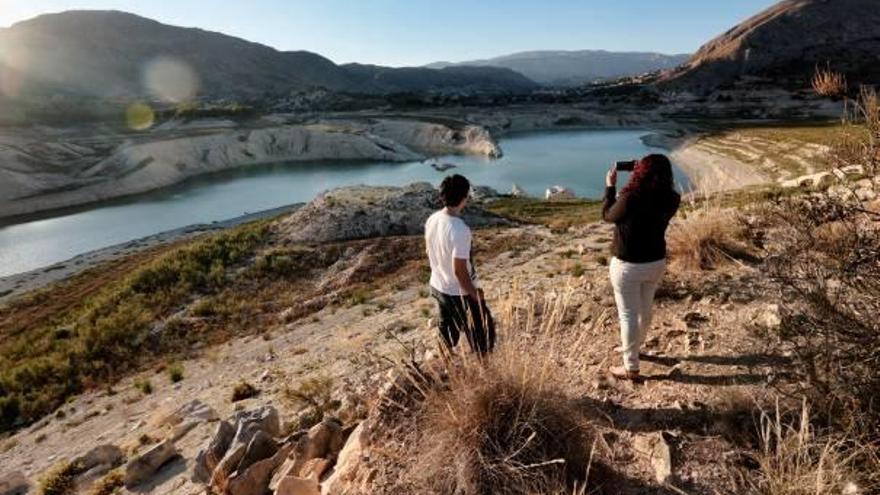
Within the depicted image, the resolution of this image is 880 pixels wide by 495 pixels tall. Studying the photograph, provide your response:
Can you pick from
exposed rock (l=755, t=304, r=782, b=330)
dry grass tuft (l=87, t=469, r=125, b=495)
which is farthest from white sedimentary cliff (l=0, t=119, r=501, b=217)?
exposed rock (l=755, t=304, r=782, b=330)

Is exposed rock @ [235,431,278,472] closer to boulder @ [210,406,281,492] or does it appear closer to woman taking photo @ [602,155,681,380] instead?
boulder @ [210,406,281,492]

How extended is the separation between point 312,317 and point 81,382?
572 cm

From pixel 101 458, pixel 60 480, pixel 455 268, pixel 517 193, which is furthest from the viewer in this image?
pixel 517 193

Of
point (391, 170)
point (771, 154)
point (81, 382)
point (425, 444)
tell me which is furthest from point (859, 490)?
point (391, 170)

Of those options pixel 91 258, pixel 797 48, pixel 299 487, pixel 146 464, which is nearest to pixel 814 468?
pixel 299 487

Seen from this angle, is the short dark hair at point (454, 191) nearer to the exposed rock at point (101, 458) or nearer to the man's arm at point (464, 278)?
the man's arm at point (464, 278)

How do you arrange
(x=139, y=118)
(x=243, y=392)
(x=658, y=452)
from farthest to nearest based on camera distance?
(x=139, y=118) → (x=243, y=392) → (x=658, y=452)

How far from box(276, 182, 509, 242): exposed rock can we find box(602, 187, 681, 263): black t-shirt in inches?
752

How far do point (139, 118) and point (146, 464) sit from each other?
108520 millimetres

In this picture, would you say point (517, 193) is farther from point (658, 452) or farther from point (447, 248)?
point (658, 452)

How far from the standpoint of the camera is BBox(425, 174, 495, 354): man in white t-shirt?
Result: 5386mm

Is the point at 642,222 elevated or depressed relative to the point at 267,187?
elevated

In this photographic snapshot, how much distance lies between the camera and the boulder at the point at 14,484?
29.3 feet

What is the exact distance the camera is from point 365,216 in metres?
25.2
